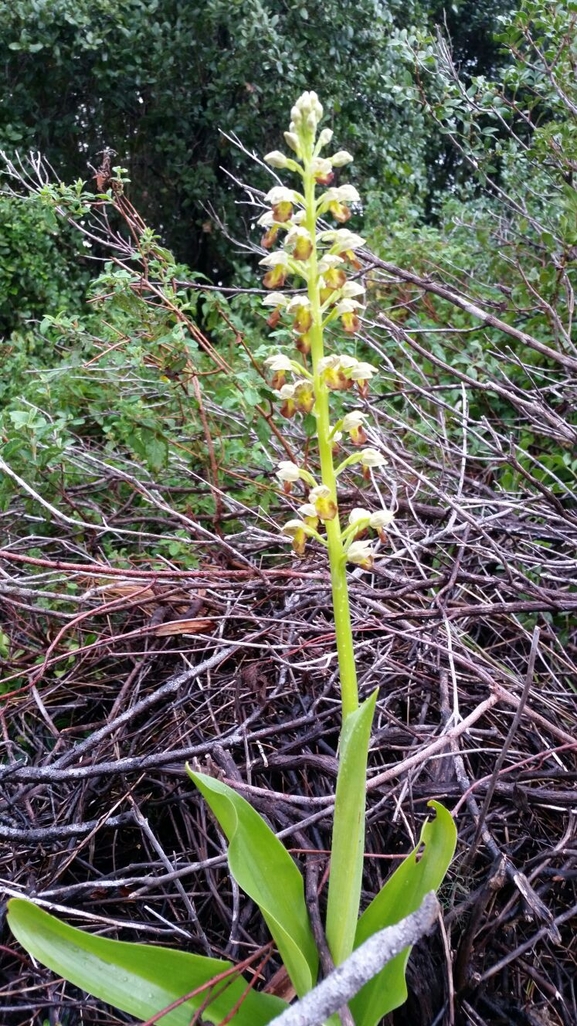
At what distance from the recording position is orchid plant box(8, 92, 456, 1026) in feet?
3.76

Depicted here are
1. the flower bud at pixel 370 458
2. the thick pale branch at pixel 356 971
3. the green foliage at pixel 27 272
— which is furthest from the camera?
the green foliage at pixel 27 272

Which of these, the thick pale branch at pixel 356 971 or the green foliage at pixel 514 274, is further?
the green foliage at pixel 514 274

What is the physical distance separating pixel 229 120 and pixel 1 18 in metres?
2.10

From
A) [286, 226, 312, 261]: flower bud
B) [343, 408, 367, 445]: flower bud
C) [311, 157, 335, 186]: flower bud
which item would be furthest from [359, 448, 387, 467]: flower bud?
[311, 157, 335, 186]: flower bud

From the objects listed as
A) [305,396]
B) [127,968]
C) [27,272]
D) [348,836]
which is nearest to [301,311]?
[305,396]

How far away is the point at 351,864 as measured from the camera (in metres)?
1.19

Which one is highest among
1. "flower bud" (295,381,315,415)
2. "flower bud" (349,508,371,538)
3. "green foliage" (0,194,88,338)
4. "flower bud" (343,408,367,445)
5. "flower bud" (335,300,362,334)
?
"flower bud" (335,300,362,334)

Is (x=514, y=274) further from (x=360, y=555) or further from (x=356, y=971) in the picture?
(x=356, y=971)

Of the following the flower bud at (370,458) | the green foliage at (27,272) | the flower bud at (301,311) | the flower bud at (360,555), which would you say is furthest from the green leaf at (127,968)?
the green foliage at (27,272)

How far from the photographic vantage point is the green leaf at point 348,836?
114 centimetres

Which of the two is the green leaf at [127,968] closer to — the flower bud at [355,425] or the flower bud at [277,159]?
the flower bud at [355,425]

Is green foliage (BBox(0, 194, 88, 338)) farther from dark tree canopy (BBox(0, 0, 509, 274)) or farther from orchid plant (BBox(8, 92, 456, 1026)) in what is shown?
orchid plant (BBox(8, 92, 456, 1026))

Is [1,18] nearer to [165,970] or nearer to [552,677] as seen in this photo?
[552,677]

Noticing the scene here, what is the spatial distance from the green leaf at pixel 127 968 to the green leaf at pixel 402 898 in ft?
0.68
